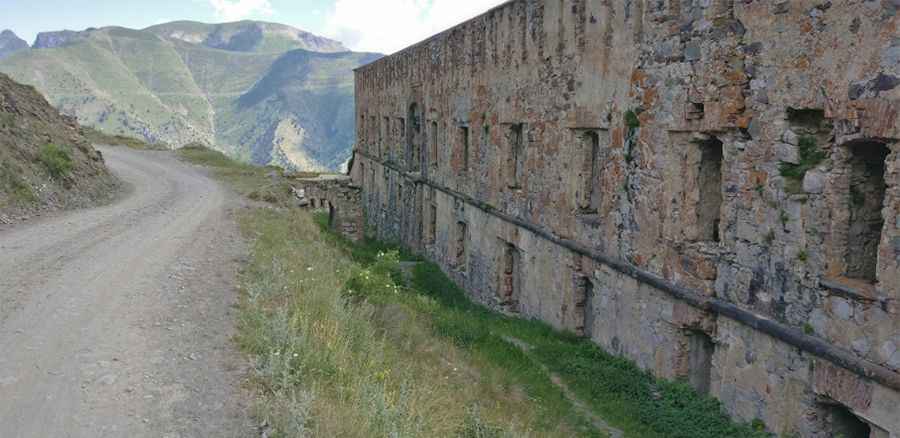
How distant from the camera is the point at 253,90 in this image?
18800cm

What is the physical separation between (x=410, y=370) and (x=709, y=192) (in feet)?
14.3

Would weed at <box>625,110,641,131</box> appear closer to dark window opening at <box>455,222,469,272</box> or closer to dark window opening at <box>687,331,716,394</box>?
dark window opening at <box>687,331,716,394</box>

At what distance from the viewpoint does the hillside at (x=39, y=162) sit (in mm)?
13711

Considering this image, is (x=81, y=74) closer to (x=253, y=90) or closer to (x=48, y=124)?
(x=253, y=90)

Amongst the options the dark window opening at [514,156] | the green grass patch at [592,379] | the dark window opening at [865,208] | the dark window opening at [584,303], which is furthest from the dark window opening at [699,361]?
the dark window opening at [514,156]

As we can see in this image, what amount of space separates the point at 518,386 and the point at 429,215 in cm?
1146

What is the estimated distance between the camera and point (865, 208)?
6566 millimetres

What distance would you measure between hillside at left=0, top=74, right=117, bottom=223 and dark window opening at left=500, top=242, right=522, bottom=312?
30.6 ft

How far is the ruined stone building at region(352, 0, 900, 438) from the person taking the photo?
20.7ft

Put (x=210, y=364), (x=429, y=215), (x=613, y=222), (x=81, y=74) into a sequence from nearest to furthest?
(x=210, y=364) < (x=613, y=222) < (x=429, y=215) < (x=81, y=74)

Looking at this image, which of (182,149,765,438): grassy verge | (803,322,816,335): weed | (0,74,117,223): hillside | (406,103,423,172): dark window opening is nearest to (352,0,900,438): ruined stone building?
(803,322,816,335): weed

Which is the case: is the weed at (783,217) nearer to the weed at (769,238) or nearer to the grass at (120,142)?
the weed at (769,238)

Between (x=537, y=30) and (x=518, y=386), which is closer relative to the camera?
(x=518, y=386)

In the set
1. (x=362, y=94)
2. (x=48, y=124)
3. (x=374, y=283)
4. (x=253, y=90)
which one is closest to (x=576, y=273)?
(x=374, y=283)
